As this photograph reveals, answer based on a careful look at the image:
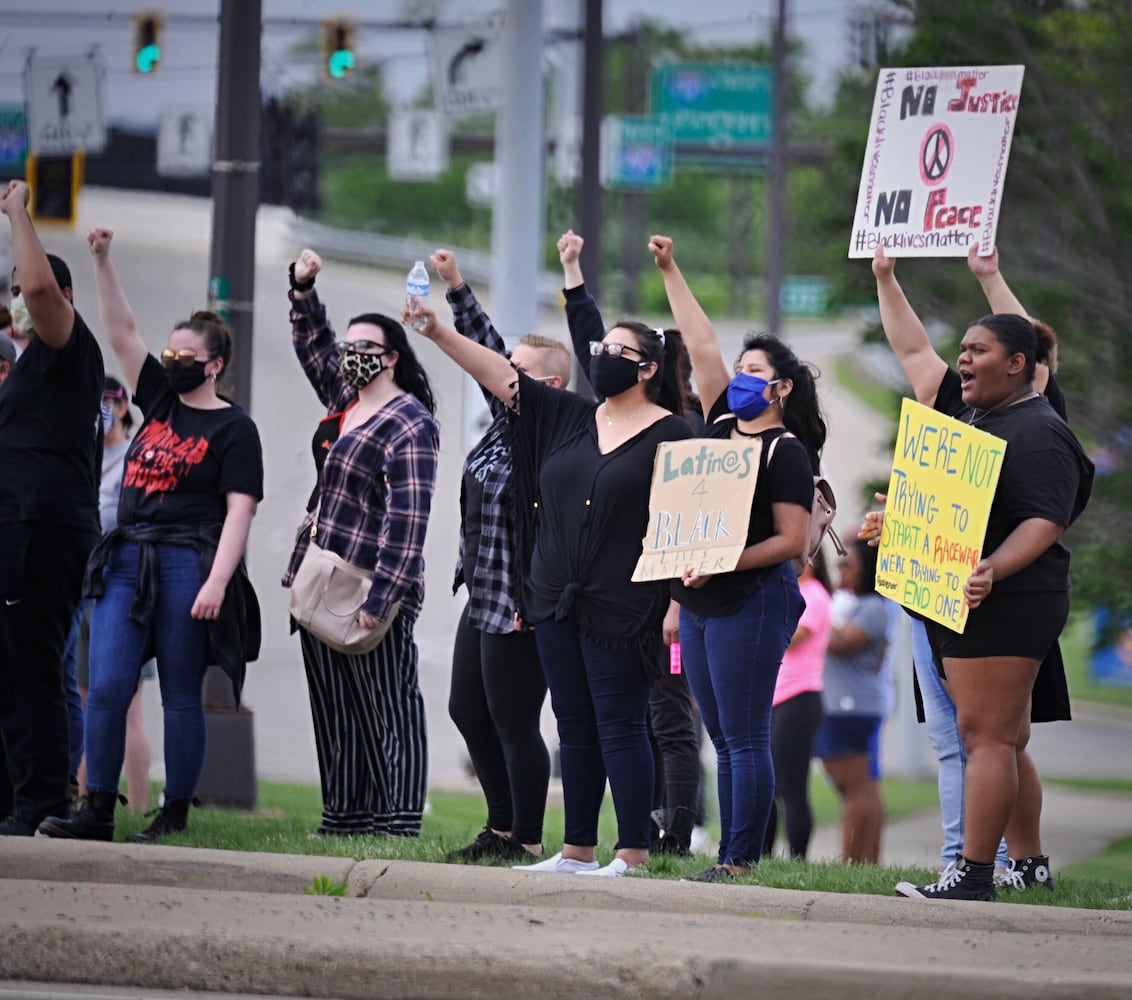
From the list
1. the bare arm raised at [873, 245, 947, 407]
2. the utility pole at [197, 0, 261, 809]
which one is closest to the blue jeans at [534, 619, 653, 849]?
the bare arm raised at [873, 245, 947, 407]

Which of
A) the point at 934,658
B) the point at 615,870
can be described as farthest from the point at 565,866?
the point at 934,658

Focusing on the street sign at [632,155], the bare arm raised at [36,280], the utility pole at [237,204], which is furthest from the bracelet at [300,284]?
the street sign at [632,155]

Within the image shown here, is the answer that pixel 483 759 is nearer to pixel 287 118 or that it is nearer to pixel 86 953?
pixel 86 953

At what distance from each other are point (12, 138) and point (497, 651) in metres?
20.1

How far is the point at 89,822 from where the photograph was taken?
23.6 ft

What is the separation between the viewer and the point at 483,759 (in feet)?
24.6

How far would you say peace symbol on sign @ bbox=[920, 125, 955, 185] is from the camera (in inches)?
287

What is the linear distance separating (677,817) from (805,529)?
1.60 metres

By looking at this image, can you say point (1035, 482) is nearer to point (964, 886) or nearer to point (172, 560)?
point (964, 886)

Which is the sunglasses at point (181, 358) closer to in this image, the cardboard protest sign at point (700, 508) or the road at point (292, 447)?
the road at point (292, 447)

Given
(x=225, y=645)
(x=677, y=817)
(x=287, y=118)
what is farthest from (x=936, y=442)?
(x=287, y=118)

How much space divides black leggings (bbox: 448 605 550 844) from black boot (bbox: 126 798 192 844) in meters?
1.14

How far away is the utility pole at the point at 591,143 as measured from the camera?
13633mm

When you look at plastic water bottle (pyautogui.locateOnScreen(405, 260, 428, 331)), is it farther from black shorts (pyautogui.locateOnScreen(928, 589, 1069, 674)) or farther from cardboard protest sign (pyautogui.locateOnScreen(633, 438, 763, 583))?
black shorts (pyautogui.locateOnScreen(928, 589, 1069, 674))
